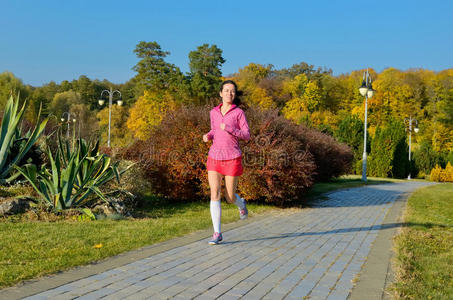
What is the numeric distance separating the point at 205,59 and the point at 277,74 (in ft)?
72.5

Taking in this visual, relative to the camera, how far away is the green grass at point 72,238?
4.14 m

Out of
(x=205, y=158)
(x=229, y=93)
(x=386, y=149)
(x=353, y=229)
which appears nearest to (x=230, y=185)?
(x=229, y=93)

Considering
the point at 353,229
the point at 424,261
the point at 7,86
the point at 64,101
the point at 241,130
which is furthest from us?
the point at 64,101

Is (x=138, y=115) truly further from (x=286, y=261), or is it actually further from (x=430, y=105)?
(x=286, y=261)

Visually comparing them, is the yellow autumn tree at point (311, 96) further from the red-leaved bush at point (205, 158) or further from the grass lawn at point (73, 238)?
the grass lawn at point (73, 238)

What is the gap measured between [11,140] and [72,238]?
3.45 metres

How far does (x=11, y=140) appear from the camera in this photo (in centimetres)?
791

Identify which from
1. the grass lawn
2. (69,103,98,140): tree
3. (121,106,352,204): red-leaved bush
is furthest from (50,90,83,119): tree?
the grass lawn

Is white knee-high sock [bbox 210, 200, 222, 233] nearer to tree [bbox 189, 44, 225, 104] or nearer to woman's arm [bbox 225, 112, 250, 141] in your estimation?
woman's arm [bbox 225, 112, 250, 141]

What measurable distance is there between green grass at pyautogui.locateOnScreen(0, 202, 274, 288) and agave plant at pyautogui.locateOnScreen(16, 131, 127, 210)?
2.17 ft

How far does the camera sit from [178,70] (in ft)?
190

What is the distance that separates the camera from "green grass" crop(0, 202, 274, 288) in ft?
13.6

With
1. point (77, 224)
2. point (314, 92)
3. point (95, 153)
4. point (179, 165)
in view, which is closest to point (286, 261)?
point (77, 224)

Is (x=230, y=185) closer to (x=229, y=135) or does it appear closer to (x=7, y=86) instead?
(x=229, y=135)
